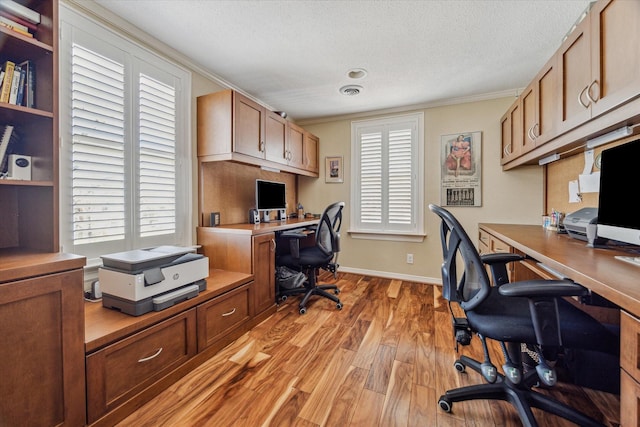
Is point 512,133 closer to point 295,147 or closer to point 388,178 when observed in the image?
point 388,178

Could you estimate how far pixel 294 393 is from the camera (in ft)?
4.86

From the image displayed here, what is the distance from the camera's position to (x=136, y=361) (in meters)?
1.39

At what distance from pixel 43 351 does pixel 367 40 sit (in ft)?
8.80

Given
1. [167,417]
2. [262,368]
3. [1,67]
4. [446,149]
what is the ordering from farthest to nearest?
[446,149], [262,368], [167,417], [1,67]

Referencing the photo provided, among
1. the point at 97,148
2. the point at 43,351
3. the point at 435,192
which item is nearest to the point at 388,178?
the point at 435,192

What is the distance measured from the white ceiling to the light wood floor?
7.84 feet

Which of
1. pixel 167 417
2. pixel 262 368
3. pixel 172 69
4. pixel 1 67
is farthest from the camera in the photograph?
pixel 172 69

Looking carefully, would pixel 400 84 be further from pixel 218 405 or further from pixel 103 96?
pixel 218 405

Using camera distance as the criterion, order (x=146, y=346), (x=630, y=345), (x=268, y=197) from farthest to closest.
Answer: (x=268, y=197) < (x=146, y=346) < (x=630, y=345)

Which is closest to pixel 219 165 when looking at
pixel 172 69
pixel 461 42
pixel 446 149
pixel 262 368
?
pixel 172 69

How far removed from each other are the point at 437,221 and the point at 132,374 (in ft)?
11.0

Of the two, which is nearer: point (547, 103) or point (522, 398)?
point (522, 398)

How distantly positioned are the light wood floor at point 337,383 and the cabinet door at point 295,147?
1.96 meters

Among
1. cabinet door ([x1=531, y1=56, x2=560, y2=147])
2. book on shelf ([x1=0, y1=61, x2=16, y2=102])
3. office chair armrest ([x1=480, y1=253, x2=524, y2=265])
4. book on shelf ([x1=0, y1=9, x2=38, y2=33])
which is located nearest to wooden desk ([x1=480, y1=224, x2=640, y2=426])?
office chair armrest ([x1=480, y1=253, x2=524, y2=265])
